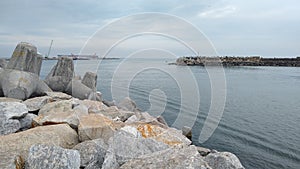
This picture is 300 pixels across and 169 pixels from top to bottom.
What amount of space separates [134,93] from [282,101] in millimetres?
9926

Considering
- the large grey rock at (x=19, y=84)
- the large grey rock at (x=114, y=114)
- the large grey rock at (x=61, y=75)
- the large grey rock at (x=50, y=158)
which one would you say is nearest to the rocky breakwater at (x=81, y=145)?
the large grey rock at (x=50, y=158)

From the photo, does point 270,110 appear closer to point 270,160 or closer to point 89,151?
point 270,160

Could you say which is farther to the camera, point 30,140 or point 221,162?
point 221,162

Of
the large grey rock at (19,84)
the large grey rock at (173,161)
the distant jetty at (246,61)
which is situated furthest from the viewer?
Answer: the distant jetty at (246,61)

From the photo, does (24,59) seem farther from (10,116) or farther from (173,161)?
(173,161)

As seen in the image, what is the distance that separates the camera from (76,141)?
4648 mm

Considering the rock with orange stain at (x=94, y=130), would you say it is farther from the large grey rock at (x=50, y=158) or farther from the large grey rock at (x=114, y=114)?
the large grey rock at (x=114, y=114)

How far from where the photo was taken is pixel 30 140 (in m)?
3.95

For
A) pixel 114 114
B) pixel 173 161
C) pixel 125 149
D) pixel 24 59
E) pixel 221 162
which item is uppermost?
pixel 24 59

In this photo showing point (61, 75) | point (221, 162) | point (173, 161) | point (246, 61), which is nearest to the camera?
point (173, 161)

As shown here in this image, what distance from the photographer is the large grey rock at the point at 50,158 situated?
129 inches

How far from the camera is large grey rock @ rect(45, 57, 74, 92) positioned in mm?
10359

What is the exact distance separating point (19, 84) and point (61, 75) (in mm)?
3237

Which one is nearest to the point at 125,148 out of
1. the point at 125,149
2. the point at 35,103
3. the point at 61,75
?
the point at 125,149
